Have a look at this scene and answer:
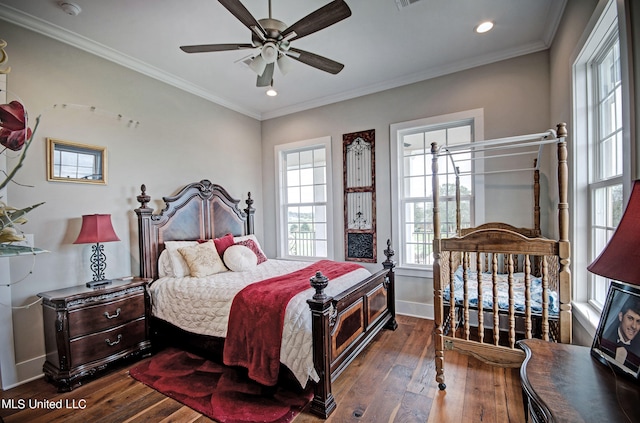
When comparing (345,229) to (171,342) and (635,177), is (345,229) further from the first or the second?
(635,177)

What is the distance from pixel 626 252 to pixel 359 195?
129 inches

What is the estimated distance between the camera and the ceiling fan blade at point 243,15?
5.56 ft

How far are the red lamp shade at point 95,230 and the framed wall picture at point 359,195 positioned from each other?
2.83 m

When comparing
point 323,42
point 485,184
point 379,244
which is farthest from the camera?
point 379,244

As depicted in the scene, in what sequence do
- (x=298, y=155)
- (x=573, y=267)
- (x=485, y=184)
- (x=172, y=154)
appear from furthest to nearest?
(x=298, y=155)
(x=172, y=154)
(x=485, y=184)
(x=573, y=267)

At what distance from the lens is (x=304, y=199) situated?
4.74 meters

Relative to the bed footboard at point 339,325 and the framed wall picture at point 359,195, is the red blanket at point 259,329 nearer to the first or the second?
the bed footboard at point 339,325

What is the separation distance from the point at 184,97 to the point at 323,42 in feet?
6.72

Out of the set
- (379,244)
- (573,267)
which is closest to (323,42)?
(379,244)

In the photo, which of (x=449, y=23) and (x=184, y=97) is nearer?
(x=449, y=23)

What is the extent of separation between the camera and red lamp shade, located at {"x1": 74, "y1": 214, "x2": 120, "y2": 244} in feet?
8.38

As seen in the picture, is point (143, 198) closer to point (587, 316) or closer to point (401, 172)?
point (401, 172)

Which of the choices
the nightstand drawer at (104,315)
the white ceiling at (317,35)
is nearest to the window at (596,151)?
the white ceiling at (317,35)

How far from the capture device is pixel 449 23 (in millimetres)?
2682
